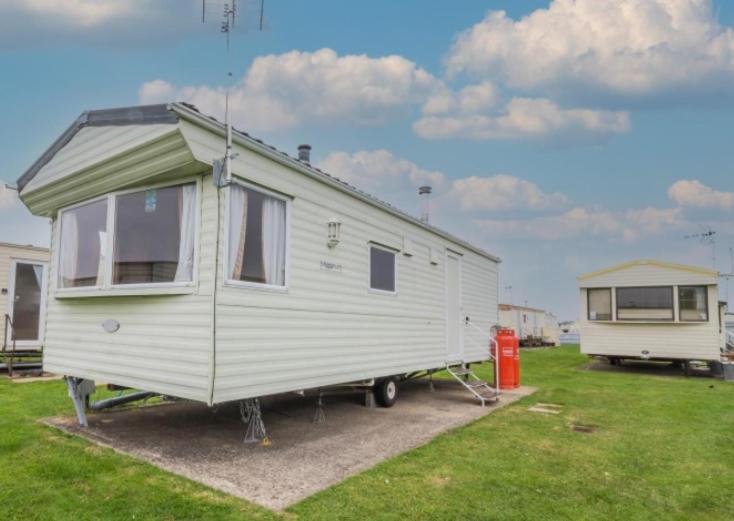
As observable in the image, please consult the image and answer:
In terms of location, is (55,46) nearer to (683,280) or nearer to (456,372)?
(456,372)

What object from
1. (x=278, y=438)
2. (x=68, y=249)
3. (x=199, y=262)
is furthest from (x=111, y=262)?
(x=278, y=438)

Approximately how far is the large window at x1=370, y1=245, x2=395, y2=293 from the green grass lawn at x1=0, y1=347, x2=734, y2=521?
7.24 feet

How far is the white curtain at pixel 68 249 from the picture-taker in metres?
5.75

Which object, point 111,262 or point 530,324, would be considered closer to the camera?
point 111,262

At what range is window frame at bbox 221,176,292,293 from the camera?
4449 mm

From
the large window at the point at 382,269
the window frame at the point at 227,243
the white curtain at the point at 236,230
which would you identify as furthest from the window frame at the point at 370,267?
the white curtain at the point at 236,230

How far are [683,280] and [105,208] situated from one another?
1417 cm

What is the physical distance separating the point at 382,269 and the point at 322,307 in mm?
1620

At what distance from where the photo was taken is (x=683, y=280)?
528 inches

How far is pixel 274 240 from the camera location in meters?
5.09

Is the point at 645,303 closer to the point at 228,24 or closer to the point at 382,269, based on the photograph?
the point at 382,269

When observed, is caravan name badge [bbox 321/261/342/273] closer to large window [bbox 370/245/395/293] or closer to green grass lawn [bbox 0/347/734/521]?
large window [bbox 370/245/395/293]

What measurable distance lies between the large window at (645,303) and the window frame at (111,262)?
43.6 feet

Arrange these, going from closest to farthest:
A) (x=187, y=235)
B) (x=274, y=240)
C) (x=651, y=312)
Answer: (x=187, y=235)
(x=274, y=240)
(x=651, y=312)
